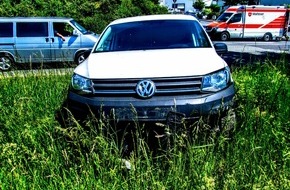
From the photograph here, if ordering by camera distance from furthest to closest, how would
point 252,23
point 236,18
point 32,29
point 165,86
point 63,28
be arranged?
point 252,23
point 236,18
point 63,28
point 32,29
point 165,86

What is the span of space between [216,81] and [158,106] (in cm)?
72

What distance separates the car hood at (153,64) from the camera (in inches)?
145

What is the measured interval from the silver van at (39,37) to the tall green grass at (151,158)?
8.38m

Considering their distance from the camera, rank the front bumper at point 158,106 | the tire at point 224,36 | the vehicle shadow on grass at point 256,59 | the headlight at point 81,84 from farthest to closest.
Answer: the tire at point 224,36, the vehicle shadow on grass at point 256,59, the headlight at point 81,84, the front bumper at point 158,106

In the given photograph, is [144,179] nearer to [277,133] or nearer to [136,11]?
[277,133]

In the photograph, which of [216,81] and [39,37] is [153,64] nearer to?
[216,81]

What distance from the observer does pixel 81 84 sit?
3.91 meters

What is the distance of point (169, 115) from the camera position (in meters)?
3.37

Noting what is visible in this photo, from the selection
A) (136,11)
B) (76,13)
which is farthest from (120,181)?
(136,11)

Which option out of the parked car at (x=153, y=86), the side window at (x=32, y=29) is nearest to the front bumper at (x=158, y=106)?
the parked car at (x=153, y=86)

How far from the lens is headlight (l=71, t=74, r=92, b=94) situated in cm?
383

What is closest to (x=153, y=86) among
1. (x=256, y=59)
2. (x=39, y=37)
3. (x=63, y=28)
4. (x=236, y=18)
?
(x=63, y=28)

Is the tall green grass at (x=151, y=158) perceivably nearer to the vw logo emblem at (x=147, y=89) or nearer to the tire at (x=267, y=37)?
the vw logo emblem at (x=147, y=89)

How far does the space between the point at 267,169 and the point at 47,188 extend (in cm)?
191
